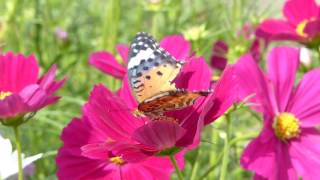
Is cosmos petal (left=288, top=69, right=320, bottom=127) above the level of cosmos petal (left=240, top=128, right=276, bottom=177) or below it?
above

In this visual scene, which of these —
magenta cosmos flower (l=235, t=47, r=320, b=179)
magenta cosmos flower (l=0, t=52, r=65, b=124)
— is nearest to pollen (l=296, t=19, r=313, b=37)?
magenta cosmos flower (l=235, t=47, r=320, b=179)

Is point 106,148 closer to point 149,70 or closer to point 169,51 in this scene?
point 149,70

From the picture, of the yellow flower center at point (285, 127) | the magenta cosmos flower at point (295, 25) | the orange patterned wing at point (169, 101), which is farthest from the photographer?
the magenta cosmos flower at point (295, 25)

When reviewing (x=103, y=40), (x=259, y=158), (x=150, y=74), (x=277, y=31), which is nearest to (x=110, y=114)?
(x=150, y=74)

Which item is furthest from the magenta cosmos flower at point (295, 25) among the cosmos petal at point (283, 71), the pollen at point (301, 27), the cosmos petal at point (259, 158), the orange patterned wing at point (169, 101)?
the orange patterned wing at point (169, 101)

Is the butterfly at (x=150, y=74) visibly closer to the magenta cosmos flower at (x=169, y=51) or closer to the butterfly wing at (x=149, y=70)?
the butterfly wing at (x=149, y=70)

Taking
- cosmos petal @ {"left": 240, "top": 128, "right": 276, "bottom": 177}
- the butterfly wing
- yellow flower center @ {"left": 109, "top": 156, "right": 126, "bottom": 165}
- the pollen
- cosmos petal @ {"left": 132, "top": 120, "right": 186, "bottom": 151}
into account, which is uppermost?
the pollen

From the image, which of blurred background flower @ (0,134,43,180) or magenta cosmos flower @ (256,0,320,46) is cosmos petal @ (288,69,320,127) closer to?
magenta cosmos flower @ (256,0,320,46)
